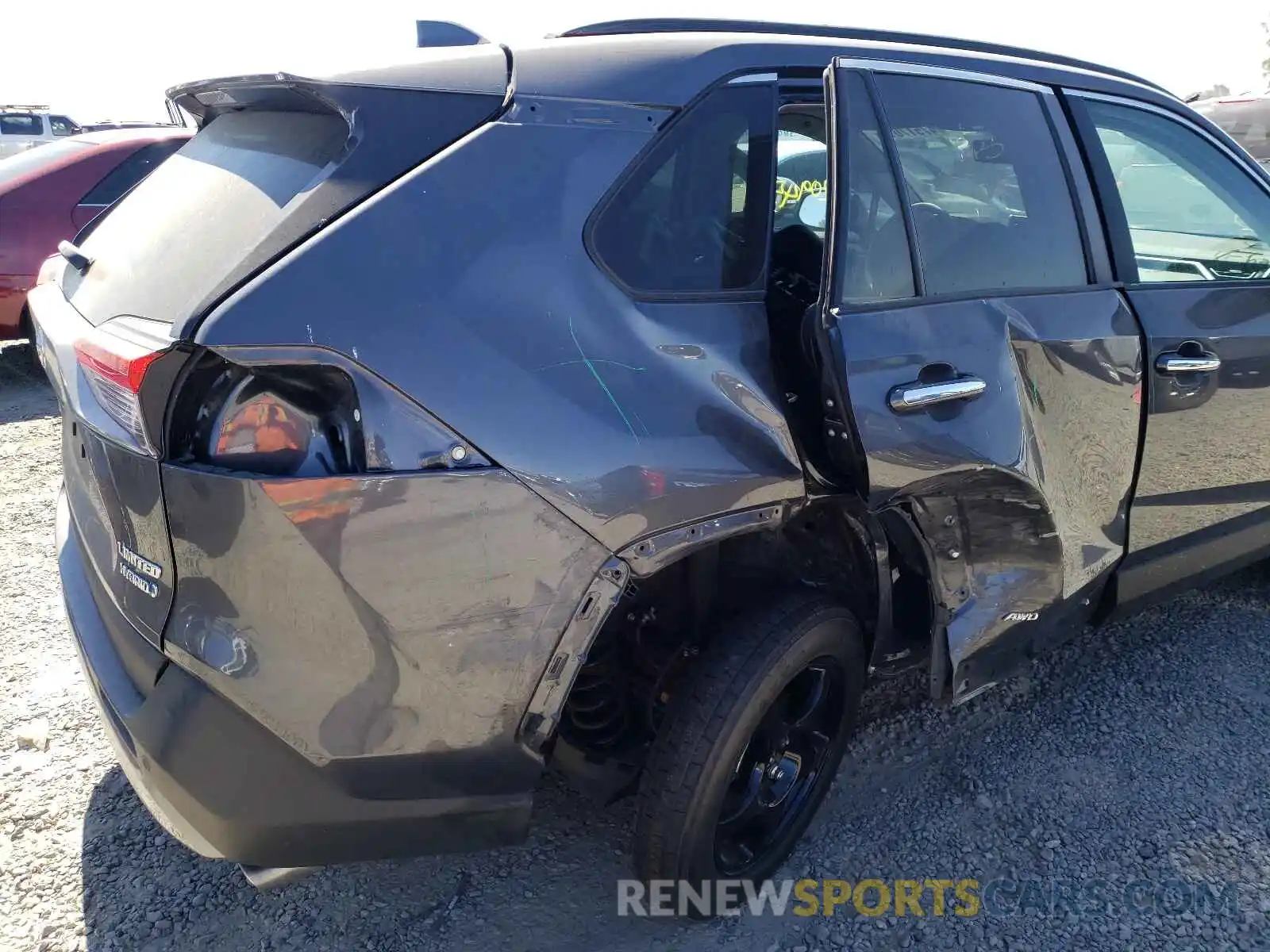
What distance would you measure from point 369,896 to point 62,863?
2.53ft

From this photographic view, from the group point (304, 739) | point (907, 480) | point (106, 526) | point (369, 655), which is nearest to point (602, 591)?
point (369, 655)

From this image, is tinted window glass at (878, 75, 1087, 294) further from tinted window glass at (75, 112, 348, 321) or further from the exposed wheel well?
tinted window glass at (75, 112, 348, 321)

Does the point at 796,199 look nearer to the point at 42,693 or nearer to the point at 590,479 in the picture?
the point at 590,479

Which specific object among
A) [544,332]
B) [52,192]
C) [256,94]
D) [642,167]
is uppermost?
[256,94]

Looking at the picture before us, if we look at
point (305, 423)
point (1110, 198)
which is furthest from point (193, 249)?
point (1110, 198)

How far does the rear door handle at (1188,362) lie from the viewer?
2547mm

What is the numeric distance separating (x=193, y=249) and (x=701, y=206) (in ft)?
3.22

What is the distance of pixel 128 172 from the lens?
6.34 m

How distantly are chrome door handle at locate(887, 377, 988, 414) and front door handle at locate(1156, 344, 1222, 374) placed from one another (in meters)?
0.79

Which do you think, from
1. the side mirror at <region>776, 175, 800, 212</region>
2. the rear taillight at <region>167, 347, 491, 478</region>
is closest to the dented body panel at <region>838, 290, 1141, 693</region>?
the side mirror at <region>776, 175, 800, 212</region>

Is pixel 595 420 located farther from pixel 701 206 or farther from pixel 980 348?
pixel 980 348

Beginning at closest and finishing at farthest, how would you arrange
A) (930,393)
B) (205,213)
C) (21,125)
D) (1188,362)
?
(205,213), (930,393), (1188,362), (21,125)

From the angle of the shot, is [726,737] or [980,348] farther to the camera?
[980,348]

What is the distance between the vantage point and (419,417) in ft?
5.12
